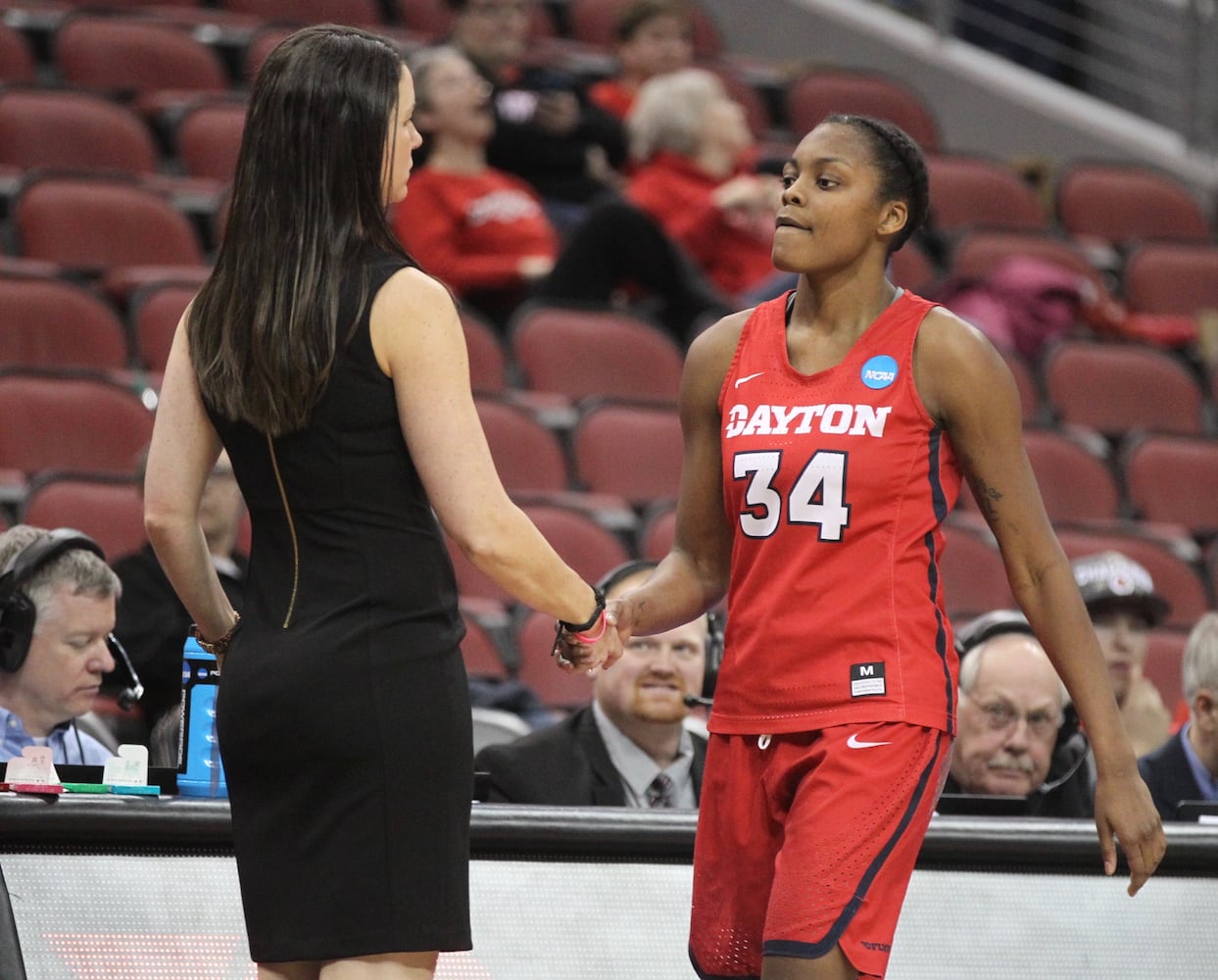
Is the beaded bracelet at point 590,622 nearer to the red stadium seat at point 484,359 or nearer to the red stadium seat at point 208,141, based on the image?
the red stadium seat at point 484,359

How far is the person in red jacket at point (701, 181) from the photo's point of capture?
24.7 ft

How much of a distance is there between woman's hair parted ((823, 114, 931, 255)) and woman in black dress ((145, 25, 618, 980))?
0.80 m

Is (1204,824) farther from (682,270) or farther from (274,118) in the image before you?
(682,270)

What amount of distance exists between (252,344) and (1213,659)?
2.80 meters

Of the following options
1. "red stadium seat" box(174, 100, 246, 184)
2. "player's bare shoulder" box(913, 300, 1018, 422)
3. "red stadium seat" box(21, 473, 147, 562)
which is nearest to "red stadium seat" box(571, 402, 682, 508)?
"red stadium seat" box(21, 473, 147, 562)

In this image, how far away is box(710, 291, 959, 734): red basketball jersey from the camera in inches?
105

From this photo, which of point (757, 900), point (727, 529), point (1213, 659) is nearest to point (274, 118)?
point (727, 529)

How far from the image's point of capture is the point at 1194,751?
14.1 feet

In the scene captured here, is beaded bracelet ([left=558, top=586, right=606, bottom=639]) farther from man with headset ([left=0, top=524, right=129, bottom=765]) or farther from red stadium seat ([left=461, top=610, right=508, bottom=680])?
red stadium seat ([left=461, top=610, right=508, bottom=680])

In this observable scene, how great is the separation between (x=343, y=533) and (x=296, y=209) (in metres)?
0.41

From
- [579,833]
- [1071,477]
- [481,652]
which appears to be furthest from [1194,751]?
[1071,477]

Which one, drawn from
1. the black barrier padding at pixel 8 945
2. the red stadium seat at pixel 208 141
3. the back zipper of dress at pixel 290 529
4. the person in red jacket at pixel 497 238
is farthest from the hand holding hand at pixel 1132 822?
the red stadium seat at pixel 208 141

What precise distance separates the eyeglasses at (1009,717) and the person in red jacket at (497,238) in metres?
3.08

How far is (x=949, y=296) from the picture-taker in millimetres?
7652
